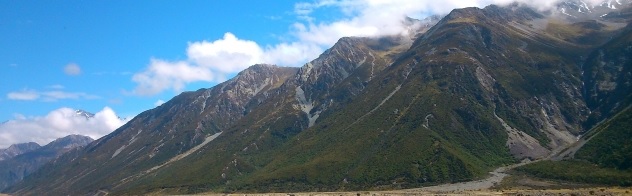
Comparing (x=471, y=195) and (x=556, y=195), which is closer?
(x=556, y=195)

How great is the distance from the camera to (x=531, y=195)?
588 ft

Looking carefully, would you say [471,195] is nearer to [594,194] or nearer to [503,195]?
[503,195]

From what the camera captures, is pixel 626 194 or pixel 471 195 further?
pixel 471 195

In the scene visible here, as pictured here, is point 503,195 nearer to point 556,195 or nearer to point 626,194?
point 556,195

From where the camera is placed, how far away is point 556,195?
582 feet

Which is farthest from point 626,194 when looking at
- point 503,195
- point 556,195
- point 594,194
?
point 503,195

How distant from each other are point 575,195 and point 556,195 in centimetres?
623

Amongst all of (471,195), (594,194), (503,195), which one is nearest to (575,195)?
(594,194)

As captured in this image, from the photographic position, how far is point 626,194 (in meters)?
168

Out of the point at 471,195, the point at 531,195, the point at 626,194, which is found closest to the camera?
the point at 626,194

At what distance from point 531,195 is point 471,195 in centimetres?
2290

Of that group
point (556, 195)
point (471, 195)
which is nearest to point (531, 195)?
point (556, 195)

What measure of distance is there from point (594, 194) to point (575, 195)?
18.3 ft

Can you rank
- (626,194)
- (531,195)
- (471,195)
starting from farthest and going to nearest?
1. (471,195)
2. (531,195)
3. (626,194)
